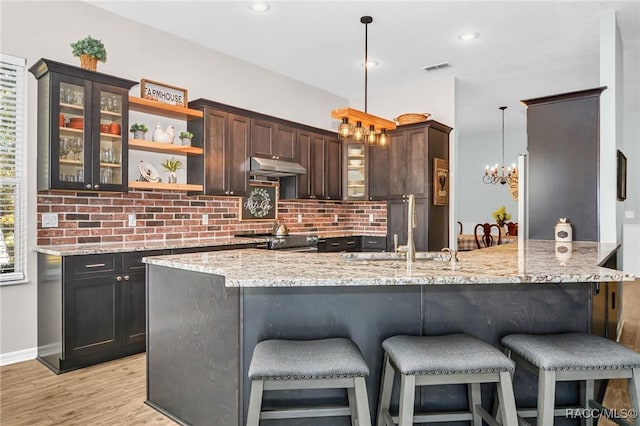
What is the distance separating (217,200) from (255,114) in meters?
1.07

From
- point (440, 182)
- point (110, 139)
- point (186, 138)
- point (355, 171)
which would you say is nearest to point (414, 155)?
point (440, 182)

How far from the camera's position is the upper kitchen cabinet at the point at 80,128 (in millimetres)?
3209

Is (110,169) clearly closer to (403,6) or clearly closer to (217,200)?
(217,200)

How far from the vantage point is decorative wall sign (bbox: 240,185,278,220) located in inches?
198

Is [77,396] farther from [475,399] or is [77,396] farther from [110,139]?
[475,399]

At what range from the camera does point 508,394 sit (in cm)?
157

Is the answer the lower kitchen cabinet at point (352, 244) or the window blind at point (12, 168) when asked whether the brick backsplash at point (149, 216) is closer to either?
the window blind at point (12, 168)

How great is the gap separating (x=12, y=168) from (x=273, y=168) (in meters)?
2.41

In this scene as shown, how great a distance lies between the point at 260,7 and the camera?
370 cm

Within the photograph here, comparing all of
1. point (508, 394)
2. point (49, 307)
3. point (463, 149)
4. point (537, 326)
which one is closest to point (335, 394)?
point (508, 394)

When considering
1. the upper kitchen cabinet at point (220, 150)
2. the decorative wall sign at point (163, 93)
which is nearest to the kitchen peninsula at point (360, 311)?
the upper kitchen cabinet at point (220, 150)

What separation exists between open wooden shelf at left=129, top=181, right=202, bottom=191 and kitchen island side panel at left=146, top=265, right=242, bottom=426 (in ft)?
5.16

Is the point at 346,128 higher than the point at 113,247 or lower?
higher

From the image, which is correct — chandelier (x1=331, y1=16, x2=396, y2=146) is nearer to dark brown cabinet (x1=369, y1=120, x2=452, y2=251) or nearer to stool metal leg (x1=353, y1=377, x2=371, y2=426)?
dark brown cabinet (x1=369, y1=120, x2=452, y2=251)
